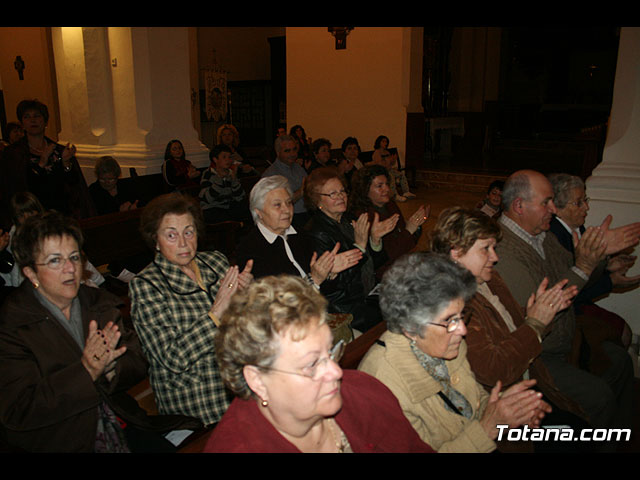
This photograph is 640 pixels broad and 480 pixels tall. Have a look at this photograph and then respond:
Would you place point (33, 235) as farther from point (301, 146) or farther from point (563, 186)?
point (301, 146)

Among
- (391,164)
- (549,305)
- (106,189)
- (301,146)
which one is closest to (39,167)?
(106,189)

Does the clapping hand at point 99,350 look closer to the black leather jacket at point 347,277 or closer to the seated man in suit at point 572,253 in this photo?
the black leather jacket at point 347,277

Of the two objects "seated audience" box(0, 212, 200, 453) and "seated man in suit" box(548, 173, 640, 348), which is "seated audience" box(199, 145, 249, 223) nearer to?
"seated audience" box(0, 212, 200, 453)

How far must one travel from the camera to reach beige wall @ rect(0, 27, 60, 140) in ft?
41.4

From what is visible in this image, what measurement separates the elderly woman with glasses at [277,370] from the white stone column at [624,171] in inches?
136

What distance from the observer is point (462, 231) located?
2473 millimetres

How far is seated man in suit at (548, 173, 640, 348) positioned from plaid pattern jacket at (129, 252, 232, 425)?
2397mm

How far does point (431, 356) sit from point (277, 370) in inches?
31.3

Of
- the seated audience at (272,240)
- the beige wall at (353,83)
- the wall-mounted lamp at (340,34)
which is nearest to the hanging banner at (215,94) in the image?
the beige wall at (353,83)

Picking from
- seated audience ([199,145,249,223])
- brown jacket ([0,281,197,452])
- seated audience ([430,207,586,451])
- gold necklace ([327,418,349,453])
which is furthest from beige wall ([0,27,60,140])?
gold necklace ([327,418,349,453])

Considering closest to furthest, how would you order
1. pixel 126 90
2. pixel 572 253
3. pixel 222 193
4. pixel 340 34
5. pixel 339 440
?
pixel 339 440, pixel 572 253, pixel 222 193, pixel 126 90, pixel 340 34

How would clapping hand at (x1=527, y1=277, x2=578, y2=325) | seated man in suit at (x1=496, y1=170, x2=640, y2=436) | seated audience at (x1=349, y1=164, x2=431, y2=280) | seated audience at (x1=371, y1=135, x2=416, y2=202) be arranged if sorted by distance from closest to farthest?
clapping hand at (x1=527, y1=277, x2=578, y2=325) < seated man in suit at (x1=496, y1=170, x2=640, y2=436) < seated audience at (x1=349, y1=164, x2=431, y2=280) < seated audience at (x1=371, y1=135, x2=416, y2=202)

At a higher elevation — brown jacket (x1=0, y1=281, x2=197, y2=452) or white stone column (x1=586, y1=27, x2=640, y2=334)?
white stone column (x1=586, y1=27, x2=640, y2=334)
